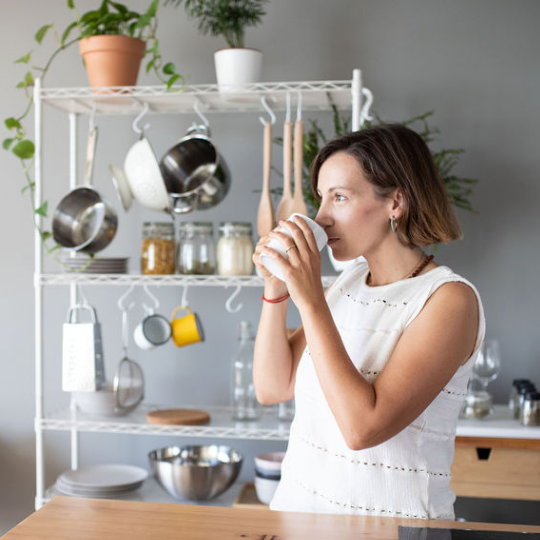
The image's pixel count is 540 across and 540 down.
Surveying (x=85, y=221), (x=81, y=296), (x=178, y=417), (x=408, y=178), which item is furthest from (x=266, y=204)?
(x=408, y=178)

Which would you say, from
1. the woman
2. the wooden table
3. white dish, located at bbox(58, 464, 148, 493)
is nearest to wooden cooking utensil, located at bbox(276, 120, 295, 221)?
the woman

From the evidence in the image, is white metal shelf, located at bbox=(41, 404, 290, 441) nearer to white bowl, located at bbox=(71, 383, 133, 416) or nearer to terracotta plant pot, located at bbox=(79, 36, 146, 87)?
white bowl, located at bbox=(71, 383, 133, 416)

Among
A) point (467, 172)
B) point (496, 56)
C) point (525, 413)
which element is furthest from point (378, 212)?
point (496, 56)

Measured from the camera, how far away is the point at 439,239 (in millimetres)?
1282

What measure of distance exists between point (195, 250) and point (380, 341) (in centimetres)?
115

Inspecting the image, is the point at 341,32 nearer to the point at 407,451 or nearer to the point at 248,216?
the point at 248,216

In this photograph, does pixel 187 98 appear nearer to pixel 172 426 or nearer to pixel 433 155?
pixel 433 155

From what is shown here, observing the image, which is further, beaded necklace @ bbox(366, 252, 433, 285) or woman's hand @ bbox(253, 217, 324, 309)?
beaded necklace @ bbox(366, 252, 433, 285)

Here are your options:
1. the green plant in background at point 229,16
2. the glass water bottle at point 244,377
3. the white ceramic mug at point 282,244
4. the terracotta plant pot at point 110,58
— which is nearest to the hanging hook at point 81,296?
the glass water bottle at point 244,377

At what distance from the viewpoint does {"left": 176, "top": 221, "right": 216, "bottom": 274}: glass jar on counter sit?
7.42ft

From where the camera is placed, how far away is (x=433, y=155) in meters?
2.23

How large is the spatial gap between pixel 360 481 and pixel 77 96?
5.17ft

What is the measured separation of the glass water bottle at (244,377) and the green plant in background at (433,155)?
46 cm

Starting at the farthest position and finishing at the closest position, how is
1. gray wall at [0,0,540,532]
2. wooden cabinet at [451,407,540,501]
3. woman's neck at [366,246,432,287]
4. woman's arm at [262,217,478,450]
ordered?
gray wall at [0,0,540,532] → wooden cabinet at [451,407,540,501] → woman's neck at [366,246,432,287] → woman's arm at [262,217,478,450]
